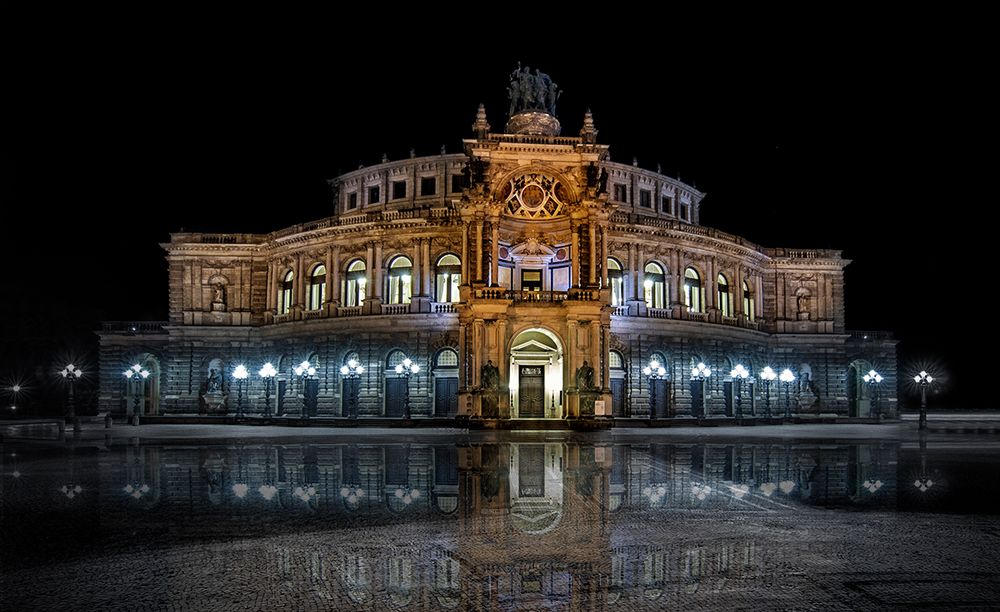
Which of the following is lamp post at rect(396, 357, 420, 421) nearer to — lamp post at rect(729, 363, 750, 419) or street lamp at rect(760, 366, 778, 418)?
lamp post at rect(729, 363, 750, 419)

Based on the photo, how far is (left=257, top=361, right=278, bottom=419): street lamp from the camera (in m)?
55.8

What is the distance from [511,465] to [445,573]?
1185cm

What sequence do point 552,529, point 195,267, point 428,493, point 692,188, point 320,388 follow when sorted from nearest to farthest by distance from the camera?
point 552,529
point 428,493
point 320,388
point 195,267
point 692,188

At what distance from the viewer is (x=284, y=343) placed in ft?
185

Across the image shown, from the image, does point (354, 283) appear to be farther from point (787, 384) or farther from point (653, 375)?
point (787, 384)

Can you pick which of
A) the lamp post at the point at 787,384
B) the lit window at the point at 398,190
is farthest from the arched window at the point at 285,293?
the lamp post at the point at 787,384

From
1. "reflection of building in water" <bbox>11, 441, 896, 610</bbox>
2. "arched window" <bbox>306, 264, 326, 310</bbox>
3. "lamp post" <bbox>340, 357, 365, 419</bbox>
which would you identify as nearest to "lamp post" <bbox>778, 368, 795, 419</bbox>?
"lamp post" <bbox>340, 357, 365, 419</bbox>

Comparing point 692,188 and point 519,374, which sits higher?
point 692,188

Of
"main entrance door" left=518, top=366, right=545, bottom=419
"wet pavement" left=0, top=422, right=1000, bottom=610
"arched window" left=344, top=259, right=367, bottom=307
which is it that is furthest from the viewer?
"arched window" left=344, top=259, right=367, bottom=307

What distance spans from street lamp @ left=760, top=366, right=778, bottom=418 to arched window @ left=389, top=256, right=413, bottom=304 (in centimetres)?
2792

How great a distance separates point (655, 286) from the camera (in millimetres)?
54562

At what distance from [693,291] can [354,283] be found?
25.2 meters

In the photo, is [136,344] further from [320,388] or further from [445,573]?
[445,573]

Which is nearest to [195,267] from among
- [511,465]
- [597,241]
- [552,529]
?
[597,241]
